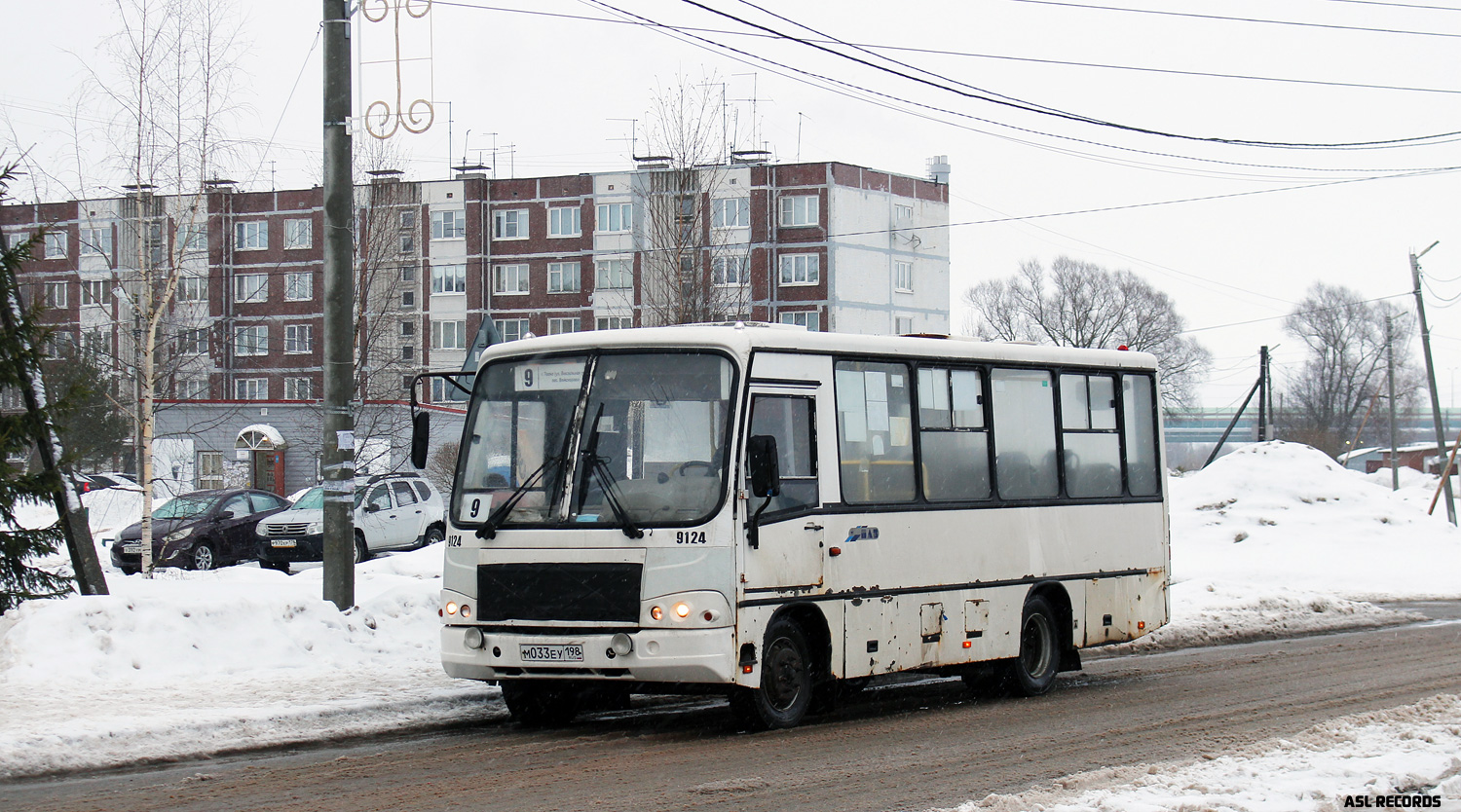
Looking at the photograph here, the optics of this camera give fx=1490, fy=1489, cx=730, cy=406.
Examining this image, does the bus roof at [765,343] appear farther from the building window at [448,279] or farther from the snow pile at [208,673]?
the building window at [448,279]

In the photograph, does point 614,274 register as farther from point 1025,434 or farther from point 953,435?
point 953,435

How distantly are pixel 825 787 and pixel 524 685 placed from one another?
3255 millimetres

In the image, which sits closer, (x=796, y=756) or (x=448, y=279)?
(x=796, y=756)

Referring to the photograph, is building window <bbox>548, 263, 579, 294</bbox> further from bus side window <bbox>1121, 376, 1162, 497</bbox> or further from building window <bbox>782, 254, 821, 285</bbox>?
bus side window <bbox>1121, 376, 1162, 497</bbox>

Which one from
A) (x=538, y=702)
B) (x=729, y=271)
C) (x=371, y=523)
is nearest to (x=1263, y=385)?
(x=729, y=271)

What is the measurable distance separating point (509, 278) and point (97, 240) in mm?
57295

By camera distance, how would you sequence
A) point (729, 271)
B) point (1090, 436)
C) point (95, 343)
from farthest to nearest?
point (729, 271) → point (95, 343) → point (1090, 436)

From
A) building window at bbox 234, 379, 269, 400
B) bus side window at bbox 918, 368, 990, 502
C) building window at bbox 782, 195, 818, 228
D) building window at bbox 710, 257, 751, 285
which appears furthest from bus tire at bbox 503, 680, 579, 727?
building window at bbox 234, 379, 269, 400

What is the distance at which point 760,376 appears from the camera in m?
10.4

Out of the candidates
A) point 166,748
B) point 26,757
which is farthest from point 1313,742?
point 26,757

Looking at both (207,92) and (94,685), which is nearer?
(94,685)

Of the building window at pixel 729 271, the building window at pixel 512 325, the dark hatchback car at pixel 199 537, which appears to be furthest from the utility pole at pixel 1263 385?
the building window at pixel 512 325

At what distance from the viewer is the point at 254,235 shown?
259ft

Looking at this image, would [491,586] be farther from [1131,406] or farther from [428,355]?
[428,355]
